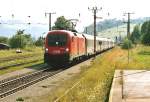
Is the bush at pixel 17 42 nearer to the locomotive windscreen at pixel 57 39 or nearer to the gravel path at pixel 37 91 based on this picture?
the locomotive windscreen at pixel 57 39

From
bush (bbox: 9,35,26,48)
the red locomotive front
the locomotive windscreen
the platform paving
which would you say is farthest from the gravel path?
bush (bbox: 9,35,26,48)

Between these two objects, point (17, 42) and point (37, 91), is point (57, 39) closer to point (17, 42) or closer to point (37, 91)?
point (37, 91)

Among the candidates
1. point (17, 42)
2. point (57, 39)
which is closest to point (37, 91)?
point (57, 39)

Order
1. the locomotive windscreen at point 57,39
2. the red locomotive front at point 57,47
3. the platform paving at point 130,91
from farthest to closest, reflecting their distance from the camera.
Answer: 1. the locomotive windscreen at point 57,39
2. the red locomotive front at point 57,47
3. the platform paving at point 130,91

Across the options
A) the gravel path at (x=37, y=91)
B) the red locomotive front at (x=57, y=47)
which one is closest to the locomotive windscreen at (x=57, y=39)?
the red locomotive front at (x=57, y=47)

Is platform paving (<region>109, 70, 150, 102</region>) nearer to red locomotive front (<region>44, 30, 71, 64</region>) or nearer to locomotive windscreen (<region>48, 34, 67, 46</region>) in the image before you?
red locomotive front (<region>44, 30, 71, 64</region>)

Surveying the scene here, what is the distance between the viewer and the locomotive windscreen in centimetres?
3525

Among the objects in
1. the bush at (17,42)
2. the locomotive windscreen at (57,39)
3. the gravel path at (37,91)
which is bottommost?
the gravel path at (37,91)

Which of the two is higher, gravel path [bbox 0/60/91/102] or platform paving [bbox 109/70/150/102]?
platform paving [bbox 109/70/150/102]

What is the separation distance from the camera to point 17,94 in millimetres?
19406

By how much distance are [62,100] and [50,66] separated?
20938 millimetres

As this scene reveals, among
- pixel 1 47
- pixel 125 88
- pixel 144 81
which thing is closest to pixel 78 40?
pixel 144 81

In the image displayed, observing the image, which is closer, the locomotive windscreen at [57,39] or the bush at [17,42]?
the locomotive windscreen at [57,39]

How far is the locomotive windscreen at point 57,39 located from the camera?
3525cm
